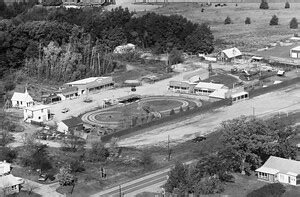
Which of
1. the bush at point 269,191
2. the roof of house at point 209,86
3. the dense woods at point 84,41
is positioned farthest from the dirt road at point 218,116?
the dense woods at point 84,41

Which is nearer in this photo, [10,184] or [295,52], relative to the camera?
[10,184]

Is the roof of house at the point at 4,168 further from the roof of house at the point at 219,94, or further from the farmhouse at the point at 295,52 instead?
the farmhouse at the point at 295,52

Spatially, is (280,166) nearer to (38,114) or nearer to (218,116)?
(218,116)

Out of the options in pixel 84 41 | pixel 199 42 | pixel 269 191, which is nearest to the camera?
pixel 269 191

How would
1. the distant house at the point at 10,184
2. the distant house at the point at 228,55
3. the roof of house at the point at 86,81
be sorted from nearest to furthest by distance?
the distant house at the point at 10,184, the roof of house at the point at 86,81, the distant house at the point at 228,55

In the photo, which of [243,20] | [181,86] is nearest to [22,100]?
[181,86]

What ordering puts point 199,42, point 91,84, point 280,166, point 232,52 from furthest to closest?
point 199,42, point 232,52, point 91,84, point 280,166
